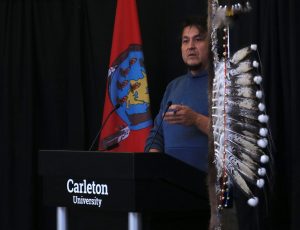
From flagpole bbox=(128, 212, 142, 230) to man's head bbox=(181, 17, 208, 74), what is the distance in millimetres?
1039

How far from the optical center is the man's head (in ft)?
8.83

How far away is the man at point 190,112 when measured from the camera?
2.36 meters

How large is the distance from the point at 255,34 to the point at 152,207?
1129mm

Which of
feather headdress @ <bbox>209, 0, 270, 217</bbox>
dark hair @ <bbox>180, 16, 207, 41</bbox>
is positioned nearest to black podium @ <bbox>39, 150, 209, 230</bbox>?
feather headdress @ <bbox>209, 0, 270, 217</bbox>

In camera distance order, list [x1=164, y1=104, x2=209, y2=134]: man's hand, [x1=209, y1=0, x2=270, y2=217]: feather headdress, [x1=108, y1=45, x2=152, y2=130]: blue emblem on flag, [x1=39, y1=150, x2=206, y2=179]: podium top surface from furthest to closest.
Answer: [x1=108, y1=45, x2=152, y2=130]: blue emblem on flag → [x1=164, y1=104, x2=209, y2=134]: man's hand → [x1=39, y1=150, x2=206, y2=179]: podium top surface → [x1=209, y1=0, x2=270, y2=217]: feather headdress

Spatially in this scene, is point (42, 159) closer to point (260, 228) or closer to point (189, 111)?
point (189, 111)

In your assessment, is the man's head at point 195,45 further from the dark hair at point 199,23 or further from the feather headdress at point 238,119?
the feather headdress at point 238,119

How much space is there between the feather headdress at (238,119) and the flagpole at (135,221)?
272 mm

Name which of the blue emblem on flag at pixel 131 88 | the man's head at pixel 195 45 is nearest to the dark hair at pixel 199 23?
the man's head at pixel 195 45

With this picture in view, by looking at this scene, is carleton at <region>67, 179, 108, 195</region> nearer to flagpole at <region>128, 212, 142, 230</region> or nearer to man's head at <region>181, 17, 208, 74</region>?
flagpole at <region>128, 212, 142, 230</region>

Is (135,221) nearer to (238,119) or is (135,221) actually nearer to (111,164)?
(111,164)

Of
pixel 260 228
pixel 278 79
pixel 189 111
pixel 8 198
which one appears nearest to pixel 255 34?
pixel 278 79

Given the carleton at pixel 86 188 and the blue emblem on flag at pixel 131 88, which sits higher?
the blue emblem on flag at pixel 131 88

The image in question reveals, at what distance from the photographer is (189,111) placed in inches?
92.0
